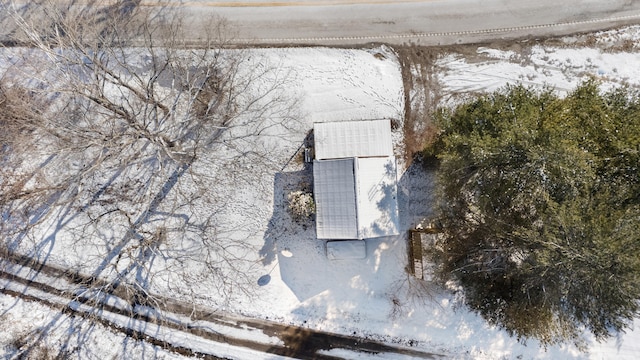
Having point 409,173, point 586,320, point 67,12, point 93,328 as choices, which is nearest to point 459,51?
point 409,173

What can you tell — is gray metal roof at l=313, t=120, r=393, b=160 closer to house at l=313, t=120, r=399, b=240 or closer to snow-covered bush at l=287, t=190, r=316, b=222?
house at l=313, t=120, r=399, b=240

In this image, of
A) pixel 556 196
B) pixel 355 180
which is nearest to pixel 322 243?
pixel 355 180

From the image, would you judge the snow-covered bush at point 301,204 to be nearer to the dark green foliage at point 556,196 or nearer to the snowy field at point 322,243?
the snowy field at point 322,243

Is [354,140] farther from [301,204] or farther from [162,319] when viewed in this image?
[162,319]

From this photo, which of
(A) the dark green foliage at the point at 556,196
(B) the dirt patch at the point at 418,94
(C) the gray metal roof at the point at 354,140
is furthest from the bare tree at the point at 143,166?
(A) the dark green foliage at the point at 556,196

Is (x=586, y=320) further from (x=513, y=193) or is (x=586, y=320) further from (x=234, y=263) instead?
(x=234, y=263)
